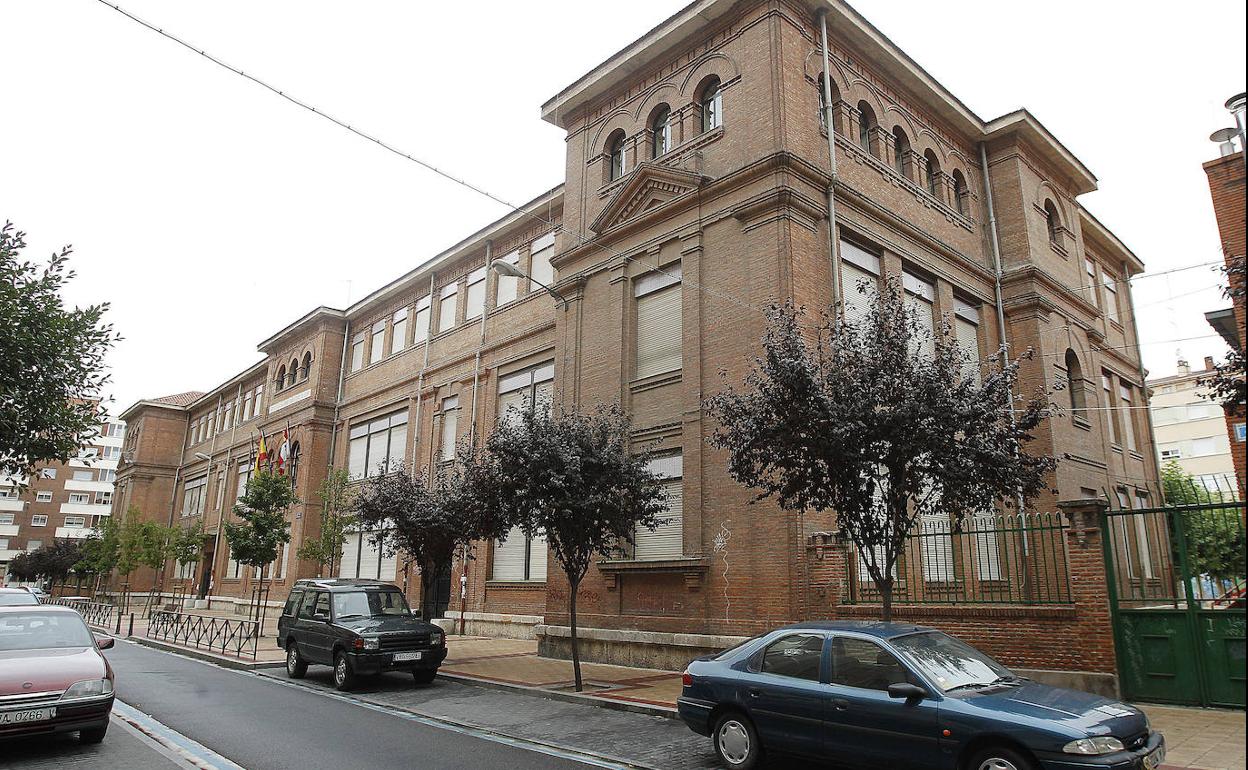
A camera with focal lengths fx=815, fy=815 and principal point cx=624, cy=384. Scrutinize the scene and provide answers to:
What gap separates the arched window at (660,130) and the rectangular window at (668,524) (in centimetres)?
724

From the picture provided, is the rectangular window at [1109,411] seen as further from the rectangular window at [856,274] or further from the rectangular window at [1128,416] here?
the rectangular window at [856,274]

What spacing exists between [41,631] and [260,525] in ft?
51.0

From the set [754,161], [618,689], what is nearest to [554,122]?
[754,161]

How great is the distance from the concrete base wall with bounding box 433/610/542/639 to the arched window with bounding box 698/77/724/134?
41.6 feet

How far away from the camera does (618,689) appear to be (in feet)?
41.8

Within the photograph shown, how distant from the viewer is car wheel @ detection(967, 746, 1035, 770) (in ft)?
20.0

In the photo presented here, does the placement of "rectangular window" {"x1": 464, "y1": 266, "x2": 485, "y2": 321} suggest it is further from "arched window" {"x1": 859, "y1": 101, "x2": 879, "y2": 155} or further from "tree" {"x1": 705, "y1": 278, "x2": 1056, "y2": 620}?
"tree" {"x1": 705, "y1": 278, "x2": 1056, "y2": 620}

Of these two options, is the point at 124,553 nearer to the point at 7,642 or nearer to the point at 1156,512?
the point at 7,642

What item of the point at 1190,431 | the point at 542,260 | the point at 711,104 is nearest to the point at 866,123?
the point at 711,104

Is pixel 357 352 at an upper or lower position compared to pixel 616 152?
lower

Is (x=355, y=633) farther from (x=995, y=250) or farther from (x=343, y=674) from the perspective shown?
(x=995, y=250)

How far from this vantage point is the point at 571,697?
479 inches

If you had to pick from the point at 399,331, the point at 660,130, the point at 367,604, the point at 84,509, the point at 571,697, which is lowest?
the point at 571,697

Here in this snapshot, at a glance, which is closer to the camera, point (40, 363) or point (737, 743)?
point (737, 743)
